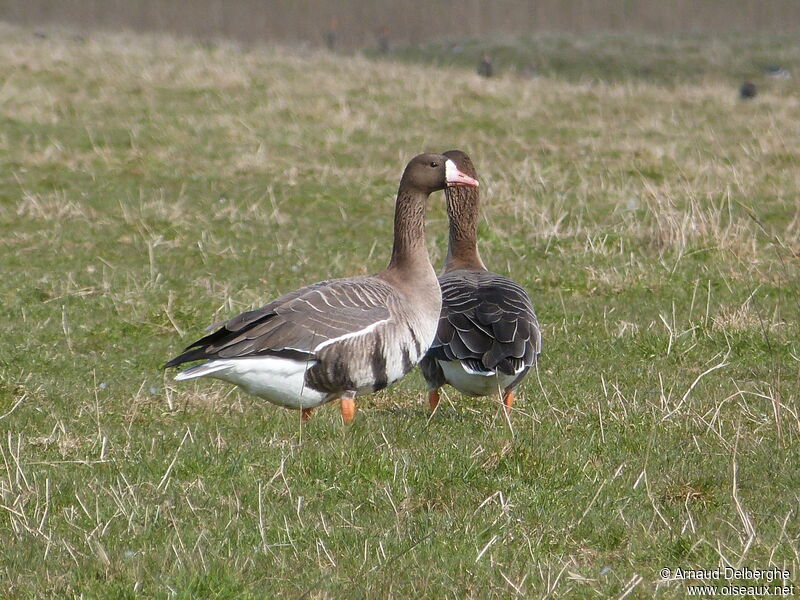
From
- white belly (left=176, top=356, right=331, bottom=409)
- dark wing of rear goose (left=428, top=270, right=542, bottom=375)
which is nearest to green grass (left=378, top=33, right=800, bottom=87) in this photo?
dark wing of rear goose (left=428, top=270, right=542, bottom=375)

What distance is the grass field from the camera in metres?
5.04

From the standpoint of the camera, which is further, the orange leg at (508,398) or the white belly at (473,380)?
the orange leg at (508,398)

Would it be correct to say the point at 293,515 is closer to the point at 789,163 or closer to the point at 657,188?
the point at 657,188

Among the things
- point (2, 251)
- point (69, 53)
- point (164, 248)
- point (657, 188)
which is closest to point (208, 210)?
point (164, 248)

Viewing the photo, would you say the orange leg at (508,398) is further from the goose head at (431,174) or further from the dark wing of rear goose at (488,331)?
the goose head at (431,174)

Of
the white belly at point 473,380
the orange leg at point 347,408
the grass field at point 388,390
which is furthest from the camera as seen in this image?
the white belly at point 473,380

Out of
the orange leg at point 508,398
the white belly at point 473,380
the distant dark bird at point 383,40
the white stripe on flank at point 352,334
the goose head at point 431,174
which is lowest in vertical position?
the distant dark bird at point 383,40

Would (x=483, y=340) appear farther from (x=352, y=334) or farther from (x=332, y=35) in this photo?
(x=332, y=35)

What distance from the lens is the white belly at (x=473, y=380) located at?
24.5 feet

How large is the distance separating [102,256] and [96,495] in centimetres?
813

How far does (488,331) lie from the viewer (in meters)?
7.50

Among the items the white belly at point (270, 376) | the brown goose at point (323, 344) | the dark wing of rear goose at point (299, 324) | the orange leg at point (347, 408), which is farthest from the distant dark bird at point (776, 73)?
the white belly at point (270, 376)

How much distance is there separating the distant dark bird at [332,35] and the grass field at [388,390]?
37928 mm

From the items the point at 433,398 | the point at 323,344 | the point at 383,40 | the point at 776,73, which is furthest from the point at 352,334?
the point at 383,40
